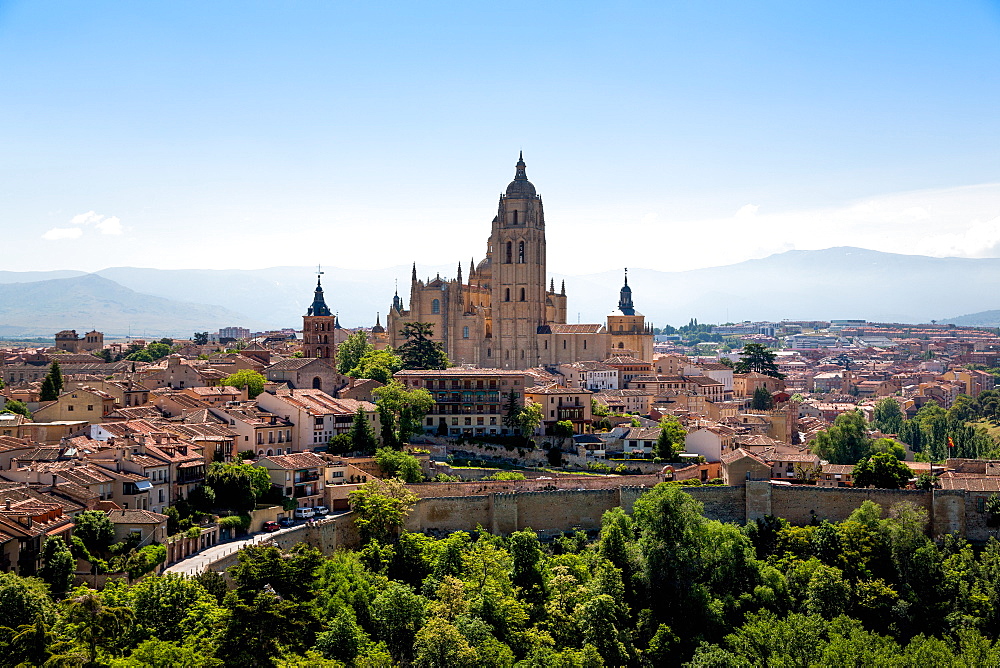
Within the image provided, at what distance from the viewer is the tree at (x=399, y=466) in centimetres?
5069

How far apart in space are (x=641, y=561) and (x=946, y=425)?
5040 centimetres

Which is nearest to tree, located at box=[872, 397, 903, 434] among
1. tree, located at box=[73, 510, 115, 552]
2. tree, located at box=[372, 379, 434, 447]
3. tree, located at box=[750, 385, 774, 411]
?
→ tree, located at box=[750, 385, 774, 411]

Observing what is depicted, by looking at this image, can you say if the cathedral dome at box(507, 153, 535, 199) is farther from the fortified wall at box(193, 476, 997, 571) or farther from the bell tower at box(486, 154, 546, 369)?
the fortified wall at box(193, 476, 997, 571)

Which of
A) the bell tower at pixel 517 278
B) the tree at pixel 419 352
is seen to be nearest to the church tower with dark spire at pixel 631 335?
the bell tower at pixel 517 278

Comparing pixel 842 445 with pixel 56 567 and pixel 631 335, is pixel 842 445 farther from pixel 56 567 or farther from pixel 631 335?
pixel 56 567

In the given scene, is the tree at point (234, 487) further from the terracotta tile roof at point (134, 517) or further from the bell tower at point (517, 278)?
the bell tower at point (517, 278)

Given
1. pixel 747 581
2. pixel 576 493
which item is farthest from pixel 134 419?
pixel 747 581

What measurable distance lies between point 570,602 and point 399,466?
39.2 feet

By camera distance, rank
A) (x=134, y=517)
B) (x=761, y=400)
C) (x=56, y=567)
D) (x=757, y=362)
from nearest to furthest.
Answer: (x=56, y=567) → (x=134, y=517) → (x=761, y=400) → (x=757, y=362)

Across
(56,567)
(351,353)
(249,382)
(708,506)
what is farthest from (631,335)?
(56,567)

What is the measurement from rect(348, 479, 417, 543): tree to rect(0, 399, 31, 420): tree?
17.2 m

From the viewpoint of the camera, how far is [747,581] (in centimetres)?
4478

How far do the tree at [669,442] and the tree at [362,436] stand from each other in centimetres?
1317

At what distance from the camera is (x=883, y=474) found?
5200 centimetres
